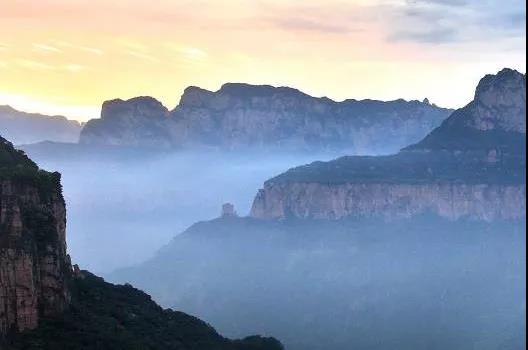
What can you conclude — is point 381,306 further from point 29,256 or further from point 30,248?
point 29,256

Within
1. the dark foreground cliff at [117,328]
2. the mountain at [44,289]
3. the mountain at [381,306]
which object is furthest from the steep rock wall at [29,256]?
the mountain at [381,306]

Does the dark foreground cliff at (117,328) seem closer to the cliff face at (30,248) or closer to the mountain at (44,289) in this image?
the mountain at (44,289)

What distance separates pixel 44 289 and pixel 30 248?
11.1 ft

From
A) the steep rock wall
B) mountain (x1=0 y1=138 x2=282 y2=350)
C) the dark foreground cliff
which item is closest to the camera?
the steep rock wall

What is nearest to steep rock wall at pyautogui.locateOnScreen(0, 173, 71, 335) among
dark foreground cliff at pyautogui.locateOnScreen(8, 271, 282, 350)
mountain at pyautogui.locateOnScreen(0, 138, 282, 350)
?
mountain at pyautogui.locateOnScreen(0, 138, 282, 350)

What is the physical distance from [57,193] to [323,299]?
122631 millimetres

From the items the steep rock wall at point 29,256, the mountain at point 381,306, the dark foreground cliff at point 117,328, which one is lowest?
the mountain at point 381,306

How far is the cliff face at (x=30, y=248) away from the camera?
56.7 meters

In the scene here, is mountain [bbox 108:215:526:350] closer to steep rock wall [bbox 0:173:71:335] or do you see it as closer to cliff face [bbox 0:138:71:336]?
cliff face [bbox 0:138:71:336]

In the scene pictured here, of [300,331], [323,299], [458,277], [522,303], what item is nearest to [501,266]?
[458,277]

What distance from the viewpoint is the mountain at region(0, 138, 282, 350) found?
186 feet

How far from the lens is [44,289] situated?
60094 mm

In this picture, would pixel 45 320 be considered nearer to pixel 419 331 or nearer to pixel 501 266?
pixel 419 331

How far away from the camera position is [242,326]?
15688cm
